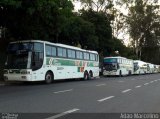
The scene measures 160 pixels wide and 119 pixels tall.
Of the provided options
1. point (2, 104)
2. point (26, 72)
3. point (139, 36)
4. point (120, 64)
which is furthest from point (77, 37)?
point (139, 36)

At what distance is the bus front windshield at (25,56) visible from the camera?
23.2 meters

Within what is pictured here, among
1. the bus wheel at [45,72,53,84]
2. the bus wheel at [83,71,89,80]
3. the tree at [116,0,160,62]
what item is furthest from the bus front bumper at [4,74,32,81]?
the tree at [116,0,160,62]

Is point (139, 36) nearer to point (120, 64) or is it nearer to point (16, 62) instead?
point (120, 64)

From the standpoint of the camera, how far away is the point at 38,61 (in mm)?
23812

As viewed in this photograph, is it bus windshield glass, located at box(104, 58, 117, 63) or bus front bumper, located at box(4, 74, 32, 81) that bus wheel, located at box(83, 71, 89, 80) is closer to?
bus front bumper, located at box(4, 74, 32, 81)

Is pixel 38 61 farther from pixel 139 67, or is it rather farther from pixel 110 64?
pixel 139 67

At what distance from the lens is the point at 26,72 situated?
Result: 22766mm

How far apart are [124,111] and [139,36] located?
226 feet

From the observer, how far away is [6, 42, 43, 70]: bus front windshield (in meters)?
23.2

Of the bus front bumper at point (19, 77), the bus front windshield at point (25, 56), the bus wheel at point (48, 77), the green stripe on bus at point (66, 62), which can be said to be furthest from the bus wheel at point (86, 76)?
the bus front bumper at point (19, 77)

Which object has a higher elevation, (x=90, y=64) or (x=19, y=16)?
(x=19, y=16)

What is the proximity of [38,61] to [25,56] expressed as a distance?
105 cm

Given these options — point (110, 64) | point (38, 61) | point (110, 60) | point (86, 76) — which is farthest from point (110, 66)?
point (38, 61)

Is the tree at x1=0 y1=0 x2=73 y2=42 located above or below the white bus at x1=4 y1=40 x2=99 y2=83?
above
